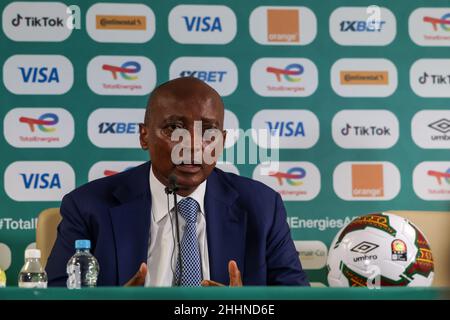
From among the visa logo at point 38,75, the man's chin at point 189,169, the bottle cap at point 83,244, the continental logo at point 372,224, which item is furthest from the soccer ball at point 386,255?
the visa logo at point 38,75

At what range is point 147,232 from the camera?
258 centimetres

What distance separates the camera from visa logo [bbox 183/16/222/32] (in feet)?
13.4

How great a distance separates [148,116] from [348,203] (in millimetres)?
1589

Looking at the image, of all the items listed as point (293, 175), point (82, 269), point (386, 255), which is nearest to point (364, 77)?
point (293, 175)

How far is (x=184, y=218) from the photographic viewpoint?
8.51 ft

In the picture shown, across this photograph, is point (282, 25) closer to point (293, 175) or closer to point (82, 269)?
point (293, 175)

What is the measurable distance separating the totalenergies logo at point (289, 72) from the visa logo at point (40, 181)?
4.05ft

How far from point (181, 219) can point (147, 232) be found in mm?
120

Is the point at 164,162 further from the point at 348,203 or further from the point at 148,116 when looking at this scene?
the point at 348,203

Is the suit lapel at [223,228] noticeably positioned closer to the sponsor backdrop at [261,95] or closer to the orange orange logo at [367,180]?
the sponsor backdrop at [261,95]

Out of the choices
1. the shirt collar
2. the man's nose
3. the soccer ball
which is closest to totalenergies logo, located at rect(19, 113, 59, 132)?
the shirt collar

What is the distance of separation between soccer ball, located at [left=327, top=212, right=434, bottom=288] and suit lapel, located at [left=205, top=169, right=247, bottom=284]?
0.81 m

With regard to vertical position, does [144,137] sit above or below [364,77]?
below
